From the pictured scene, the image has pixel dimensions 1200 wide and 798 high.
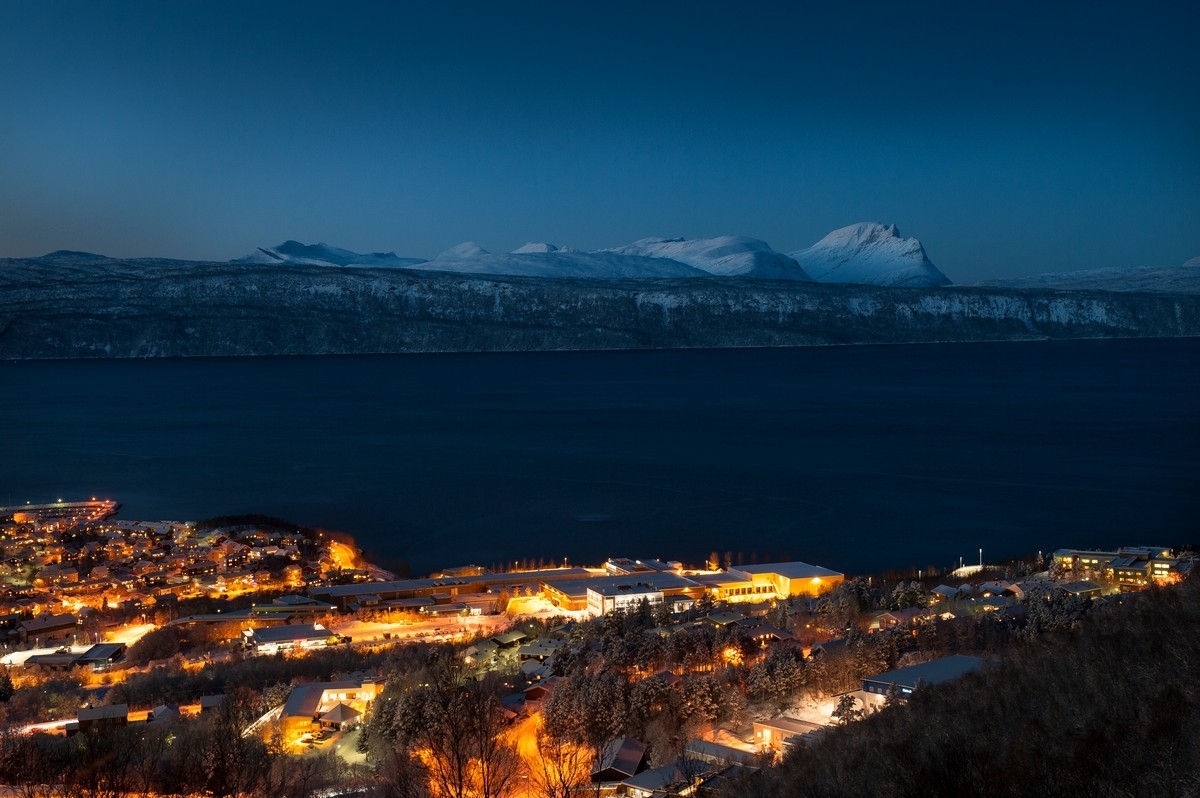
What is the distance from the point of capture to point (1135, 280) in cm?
8444

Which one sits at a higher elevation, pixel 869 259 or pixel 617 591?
pixel 869 259

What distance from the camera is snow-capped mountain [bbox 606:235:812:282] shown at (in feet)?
300

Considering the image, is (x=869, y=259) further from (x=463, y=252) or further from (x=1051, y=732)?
(x=1051, y=732)

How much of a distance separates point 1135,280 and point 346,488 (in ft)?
275

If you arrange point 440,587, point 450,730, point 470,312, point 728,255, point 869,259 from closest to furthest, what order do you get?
point 450,730 < point 440,587 < point 470,312 < point 728,255 < point 869,259

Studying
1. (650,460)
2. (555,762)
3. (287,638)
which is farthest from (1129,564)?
(650,460)

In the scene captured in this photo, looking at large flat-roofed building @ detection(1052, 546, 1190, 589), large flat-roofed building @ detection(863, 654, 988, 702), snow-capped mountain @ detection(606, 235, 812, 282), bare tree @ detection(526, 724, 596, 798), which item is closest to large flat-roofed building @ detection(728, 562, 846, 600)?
large flat-roofed building @ detection(1052, 546, 1190, 589)

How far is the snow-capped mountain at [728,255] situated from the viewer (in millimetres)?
91562

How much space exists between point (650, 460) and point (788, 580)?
27.3 feet

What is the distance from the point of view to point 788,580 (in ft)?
28.6

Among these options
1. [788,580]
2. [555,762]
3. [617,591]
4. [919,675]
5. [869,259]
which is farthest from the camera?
[869,259]

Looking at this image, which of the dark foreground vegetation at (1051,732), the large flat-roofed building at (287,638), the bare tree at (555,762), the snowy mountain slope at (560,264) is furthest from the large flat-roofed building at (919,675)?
the snowy mountain slope at (560,264)

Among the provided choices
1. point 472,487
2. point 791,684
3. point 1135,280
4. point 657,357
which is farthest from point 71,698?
point 1135,280

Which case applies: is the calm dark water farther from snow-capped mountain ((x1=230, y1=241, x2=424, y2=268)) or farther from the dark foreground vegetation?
snow-capped mountain ((x1=230, y1=241, x2=424, y2=268))
